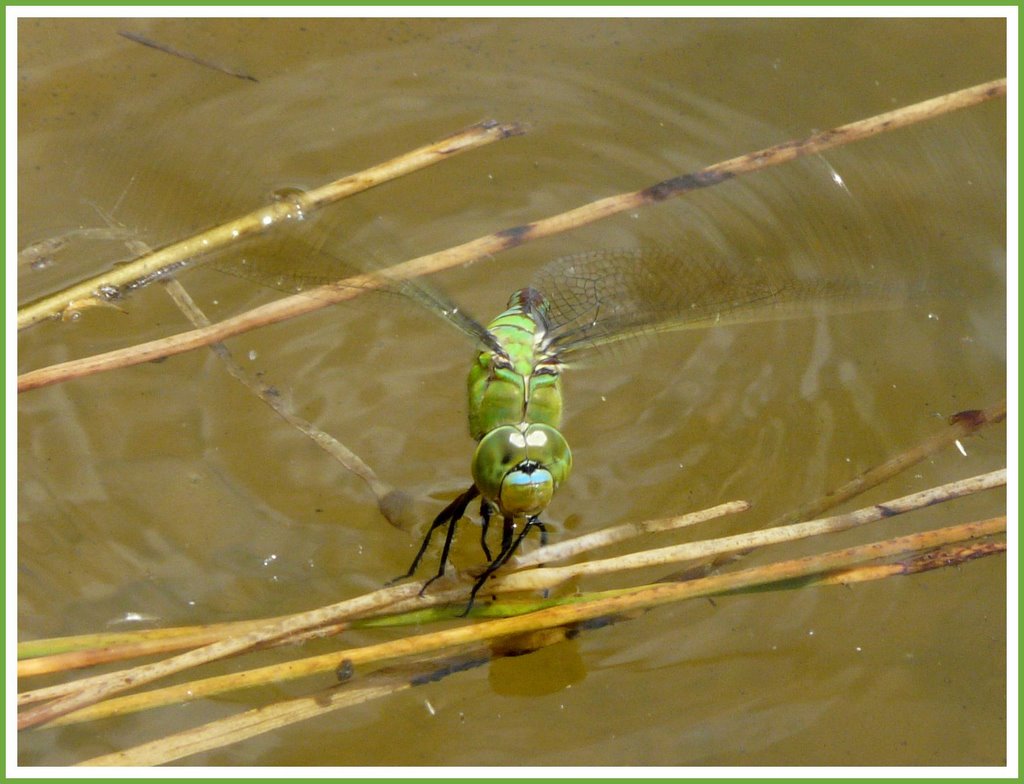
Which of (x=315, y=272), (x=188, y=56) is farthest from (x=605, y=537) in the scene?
(x=188, y=56)

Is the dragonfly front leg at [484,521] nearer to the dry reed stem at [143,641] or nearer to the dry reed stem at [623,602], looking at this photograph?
the dry reed stem at [143,641]

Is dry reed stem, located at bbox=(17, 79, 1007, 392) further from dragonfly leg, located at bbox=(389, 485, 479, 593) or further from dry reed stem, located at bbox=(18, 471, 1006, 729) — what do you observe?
dry reed stem, located at bbox=(18, 471, 1006, 729)

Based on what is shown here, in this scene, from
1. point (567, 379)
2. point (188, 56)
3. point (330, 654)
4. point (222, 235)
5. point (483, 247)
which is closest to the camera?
point (330, 654)

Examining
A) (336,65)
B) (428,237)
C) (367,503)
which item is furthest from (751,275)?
(336,65)

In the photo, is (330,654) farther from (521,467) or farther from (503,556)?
(521,467)

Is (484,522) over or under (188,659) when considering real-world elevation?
over

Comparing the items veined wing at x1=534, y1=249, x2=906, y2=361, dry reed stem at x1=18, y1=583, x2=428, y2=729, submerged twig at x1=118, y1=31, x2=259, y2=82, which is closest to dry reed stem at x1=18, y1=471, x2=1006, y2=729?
dry reed stem at x1=18, y1=583, x2=428, y2=729
